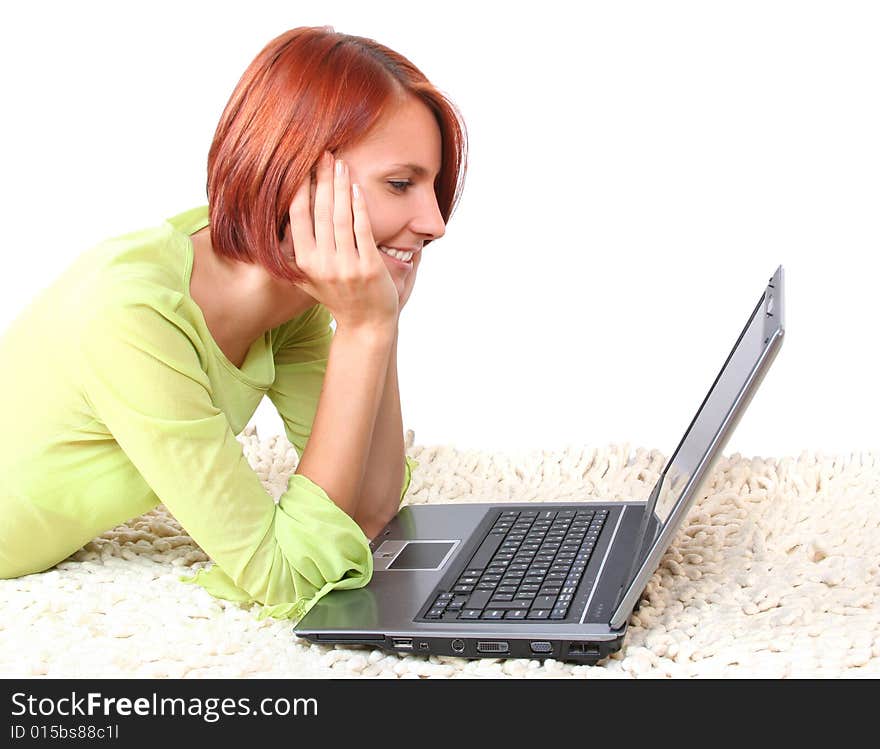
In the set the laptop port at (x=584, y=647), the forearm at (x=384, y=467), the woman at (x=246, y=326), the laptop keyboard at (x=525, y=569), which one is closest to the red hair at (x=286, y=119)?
the woman at (x=246, y=326)

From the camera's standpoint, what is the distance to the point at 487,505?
1.87 meters

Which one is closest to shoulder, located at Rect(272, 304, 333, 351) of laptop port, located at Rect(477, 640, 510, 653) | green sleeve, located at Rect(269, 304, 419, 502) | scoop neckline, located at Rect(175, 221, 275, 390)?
green sleeve, located at Rect(269, 304, 419, 502)

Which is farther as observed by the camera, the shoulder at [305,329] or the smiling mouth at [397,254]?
the shoulder at [305,329]

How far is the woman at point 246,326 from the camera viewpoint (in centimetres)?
148

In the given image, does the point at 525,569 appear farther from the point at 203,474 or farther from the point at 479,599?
the point at 203,474

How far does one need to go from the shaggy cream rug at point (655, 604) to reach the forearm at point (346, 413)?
19 centimetres

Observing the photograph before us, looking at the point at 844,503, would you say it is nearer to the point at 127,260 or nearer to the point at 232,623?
the point at 232,623

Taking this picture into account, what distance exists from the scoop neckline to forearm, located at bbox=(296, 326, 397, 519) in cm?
16

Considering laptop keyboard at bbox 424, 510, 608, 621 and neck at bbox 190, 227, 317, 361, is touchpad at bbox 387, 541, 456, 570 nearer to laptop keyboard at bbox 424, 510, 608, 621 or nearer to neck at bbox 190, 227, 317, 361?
laptop keyboard at bbox 424, 510, 608, 621

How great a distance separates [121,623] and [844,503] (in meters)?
1.08

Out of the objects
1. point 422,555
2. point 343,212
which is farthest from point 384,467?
point 343,212

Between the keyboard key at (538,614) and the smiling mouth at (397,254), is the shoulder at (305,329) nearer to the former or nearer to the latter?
the smiling mouth at (397,254)

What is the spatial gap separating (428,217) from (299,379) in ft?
1.62

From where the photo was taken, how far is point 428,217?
160 cm
